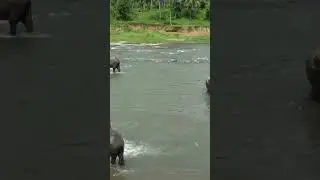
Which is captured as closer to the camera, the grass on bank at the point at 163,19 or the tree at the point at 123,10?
the tree at the point at 123,10

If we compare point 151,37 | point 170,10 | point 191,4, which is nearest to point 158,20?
point 170,10

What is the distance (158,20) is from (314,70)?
96.3ft

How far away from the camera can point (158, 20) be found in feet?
99.4

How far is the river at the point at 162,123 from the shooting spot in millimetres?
4023
